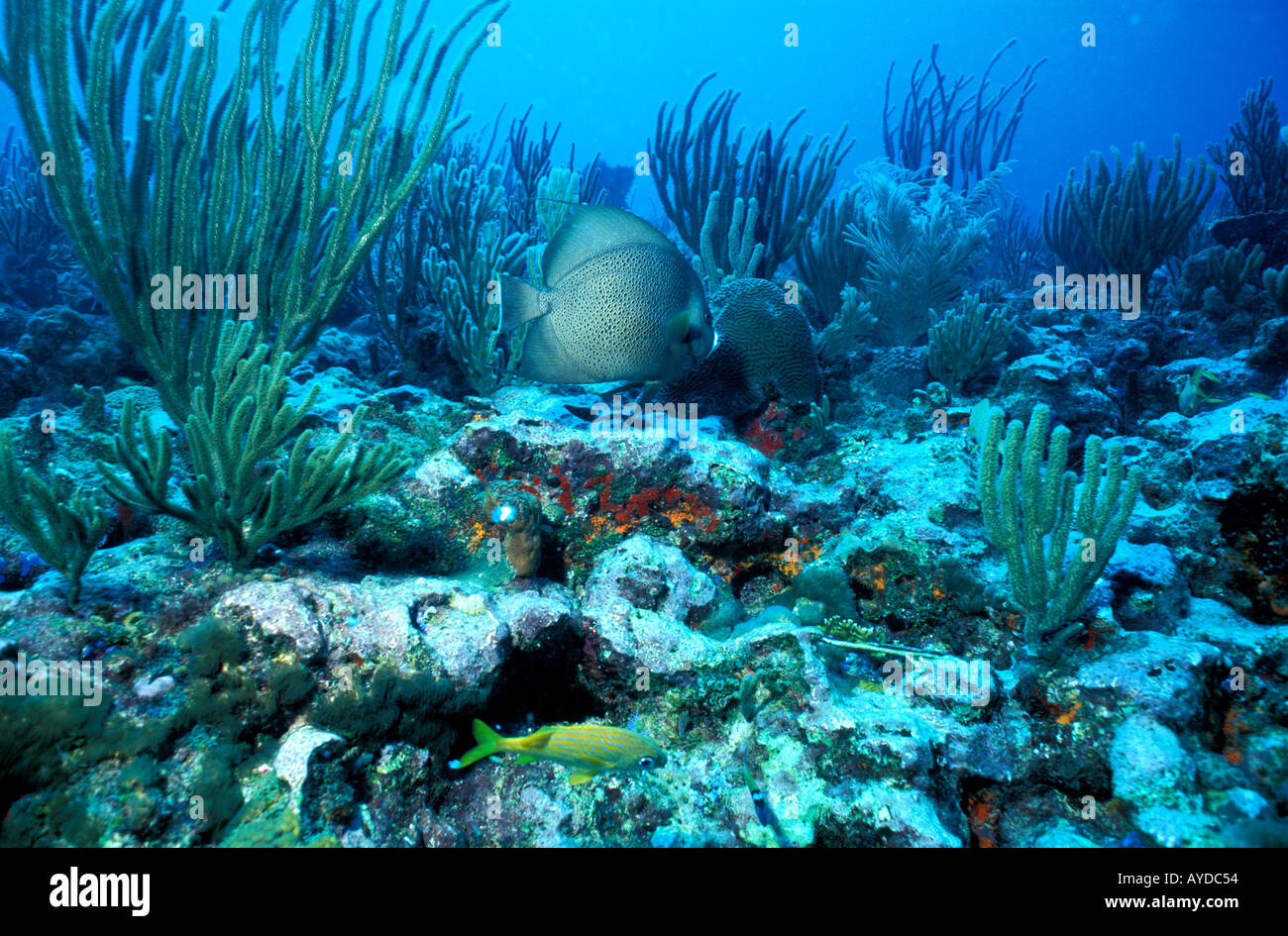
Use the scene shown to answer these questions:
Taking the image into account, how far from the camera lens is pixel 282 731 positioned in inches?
68.7

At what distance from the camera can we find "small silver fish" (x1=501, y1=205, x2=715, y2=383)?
2246mm

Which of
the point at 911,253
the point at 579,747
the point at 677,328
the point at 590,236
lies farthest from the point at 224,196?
the point at 911,253

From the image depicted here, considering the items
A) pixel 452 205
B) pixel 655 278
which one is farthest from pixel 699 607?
pixel 452 205

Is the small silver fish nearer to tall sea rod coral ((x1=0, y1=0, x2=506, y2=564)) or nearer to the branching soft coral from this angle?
tall sea rod coral ((x1=0, y1=0, x2=506, y2=564))

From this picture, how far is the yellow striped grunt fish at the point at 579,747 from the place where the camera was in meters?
1.51

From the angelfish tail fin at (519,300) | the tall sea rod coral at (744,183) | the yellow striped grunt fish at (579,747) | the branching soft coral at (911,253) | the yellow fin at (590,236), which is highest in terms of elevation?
the tall sea rod coral at (744,183)

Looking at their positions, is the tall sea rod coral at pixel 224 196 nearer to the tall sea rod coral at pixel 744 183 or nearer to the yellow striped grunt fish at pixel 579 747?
the yellow striped grunt fish at pixel 579 747

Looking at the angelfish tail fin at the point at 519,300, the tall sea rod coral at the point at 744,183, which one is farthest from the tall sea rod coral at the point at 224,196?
the tall sea rod coral at the point at 744,183

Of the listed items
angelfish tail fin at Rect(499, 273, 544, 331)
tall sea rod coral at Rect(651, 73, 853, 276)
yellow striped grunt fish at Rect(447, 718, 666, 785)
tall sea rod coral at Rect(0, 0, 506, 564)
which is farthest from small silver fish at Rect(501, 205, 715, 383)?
→ tall sea rod coral at Rect(651, 73, 853, 276)

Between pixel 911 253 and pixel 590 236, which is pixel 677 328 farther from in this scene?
pixel 911 253

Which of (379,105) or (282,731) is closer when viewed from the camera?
(282,731)
